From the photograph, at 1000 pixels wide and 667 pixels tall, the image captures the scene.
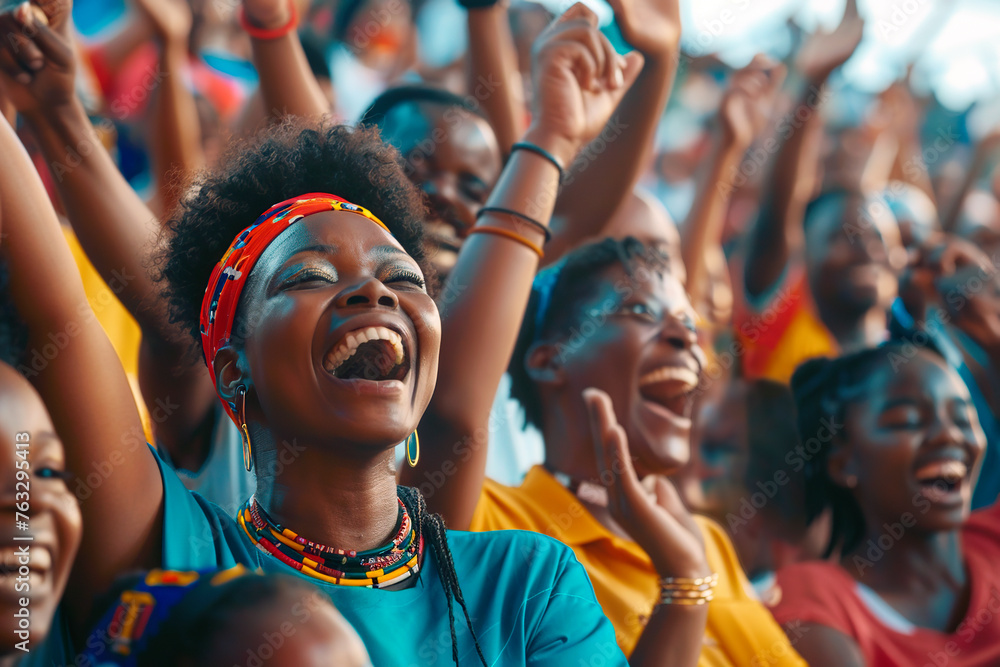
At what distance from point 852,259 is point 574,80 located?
141cm

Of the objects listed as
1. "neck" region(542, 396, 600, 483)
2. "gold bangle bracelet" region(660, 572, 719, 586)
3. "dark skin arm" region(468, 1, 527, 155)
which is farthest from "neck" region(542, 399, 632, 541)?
"dark skin arm" region(468, 1, 527, 155)

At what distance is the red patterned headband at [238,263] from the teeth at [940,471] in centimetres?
142

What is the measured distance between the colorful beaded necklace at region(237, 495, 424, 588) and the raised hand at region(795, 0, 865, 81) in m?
1.90

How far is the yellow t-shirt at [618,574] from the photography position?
175cm

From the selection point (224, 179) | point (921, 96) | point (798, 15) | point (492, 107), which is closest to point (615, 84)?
point (492, 107)

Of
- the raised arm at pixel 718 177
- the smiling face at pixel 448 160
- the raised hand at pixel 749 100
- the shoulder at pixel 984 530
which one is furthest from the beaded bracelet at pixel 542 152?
the shoulder at pixel 984 530

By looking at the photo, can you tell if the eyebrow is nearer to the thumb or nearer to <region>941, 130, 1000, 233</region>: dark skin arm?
the thumb

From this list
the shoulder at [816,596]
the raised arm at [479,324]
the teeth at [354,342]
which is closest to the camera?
the teeth at [354,342]

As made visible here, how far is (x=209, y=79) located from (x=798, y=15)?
Answer: 1.74 metres

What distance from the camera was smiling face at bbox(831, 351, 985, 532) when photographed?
2.17 metres

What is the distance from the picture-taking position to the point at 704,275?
2.60 m

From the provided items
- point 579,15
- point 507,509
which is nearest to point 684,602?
point 507,509

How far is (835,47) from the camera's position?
8.51 ft

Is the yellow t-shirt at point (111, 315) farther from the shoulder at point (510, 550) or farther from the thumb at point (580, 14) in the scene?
the thumb at point (580, 14)
